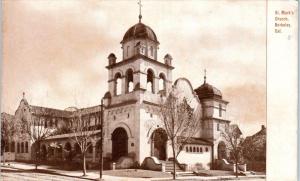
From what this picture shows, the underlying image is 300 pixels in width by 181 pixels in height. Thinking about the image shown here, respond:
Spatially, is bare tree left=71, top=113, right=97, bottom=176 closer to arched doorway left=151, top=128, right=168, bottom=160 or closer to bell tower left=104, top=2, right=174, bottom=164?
bell tower left=104, top=2, right=174, bottom=164

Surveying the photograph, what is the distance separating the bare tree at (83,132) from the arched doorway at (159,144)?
2.26 feet

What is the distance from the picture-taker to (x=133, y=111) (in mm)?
5949

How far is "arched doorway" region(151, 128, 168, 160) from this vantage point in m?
5.98

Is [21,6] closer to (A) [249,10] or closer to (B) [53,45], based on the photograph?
(B) [53,45]

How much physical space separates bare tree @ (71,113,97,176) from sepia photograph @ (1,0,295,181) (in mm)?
13

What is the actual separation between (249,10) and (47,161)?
2.86 m

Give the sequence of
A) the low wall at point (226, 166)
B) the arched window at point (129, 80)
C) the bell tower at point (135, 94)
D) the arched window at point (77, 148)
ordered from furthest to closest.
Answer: the low wall at point (226, 166)
the arched window at point (129, 80)
the bell tower at point (135, 94)
the arched window at point (77, 148)

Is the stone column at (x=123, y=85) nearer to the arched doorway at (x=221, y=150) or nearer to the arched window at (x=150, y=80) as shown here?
the arched window at (x=150, y=80)

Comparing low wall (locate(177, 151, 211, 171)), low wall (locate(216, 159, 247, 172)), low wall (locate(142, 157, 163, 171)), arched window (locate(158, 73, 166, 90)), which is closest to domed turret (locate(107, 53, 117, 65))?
arched window (locate(158, 73, 166, 90))

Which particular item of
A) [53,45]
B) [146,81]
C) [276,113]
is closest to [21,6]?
[53,45]

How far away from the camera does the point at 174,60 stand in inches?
236

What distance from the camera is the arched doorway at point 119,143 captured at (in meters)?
5.88

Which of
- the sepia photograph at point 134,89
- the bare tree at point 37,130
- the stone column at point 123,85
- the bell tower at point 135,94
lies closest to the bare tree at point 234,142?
the sepia photograph at point 134,89

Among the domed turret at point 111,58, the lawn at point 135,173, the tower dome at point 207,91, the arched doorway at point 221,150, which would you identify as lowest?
the lawn at point 135,173
